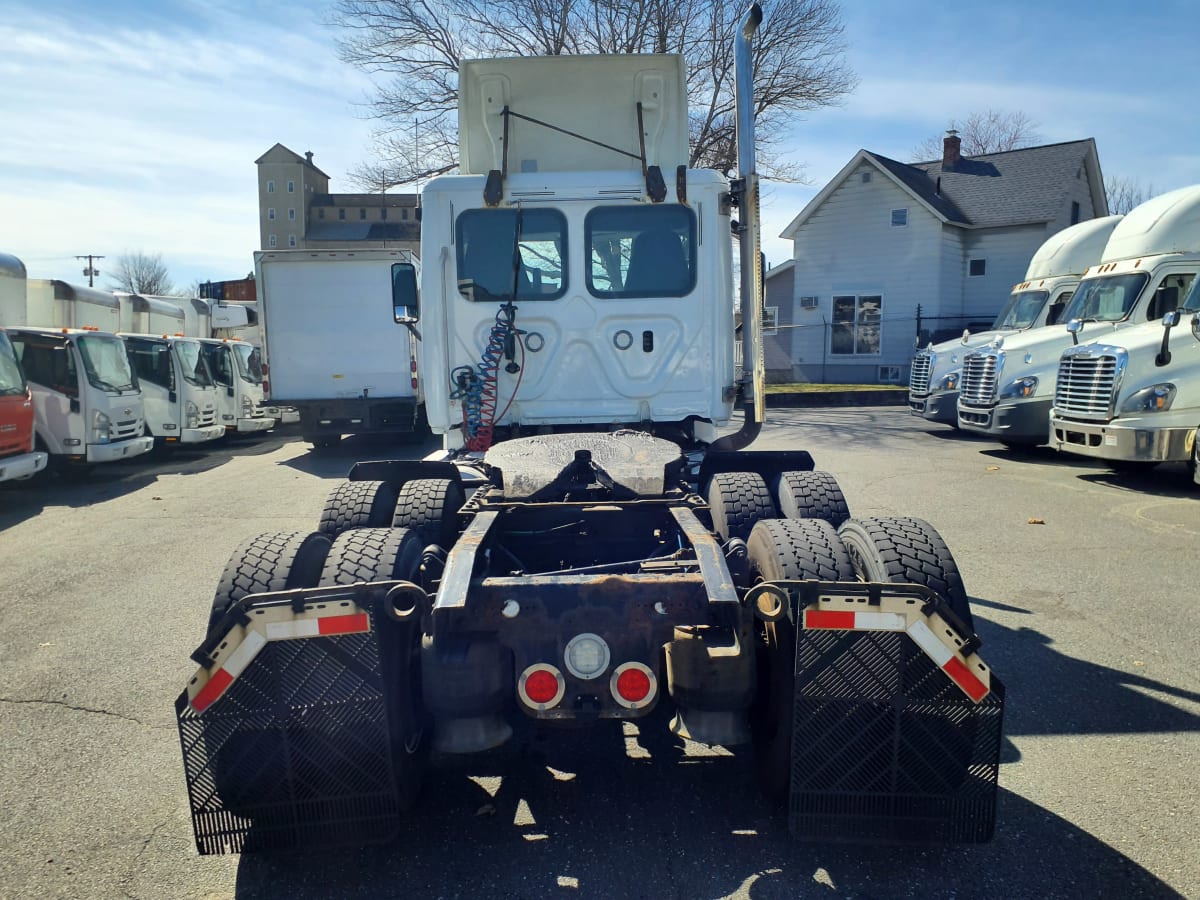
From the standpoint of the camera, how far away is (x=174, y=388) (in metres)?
15.0

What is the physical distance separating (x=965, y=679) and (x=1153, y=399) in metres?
8.91

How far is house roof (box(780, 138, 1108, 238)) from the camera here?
2648 cm

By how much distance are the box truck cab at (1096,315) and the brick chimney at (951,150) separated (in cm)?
1846

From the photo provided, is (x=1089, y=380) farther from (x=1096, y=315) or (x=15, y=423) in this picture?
(x=15, y=423)

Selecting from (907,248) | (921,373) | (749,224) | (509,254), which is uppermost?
(907,248)

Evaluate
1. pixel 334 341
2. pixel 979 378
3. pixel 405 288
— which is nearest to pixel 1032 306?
pixel 979 378

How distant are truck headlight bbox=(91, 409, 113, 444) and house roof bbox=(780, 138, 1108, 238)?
2231 cm

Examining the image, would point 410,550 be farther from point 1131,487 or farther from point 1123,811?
point 1131,487

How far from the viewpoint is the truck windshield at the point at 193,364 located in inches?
612

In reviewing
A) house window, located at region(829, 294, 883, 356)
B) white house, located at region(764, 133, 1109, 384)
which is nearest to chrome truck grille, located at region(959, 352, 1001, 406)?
white house, located at region(764, 133, 1109, 384)

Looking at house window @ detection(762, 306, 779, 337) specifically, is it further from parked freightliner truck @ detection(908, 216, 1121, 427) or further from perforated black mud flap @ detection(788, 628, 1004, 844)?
parked freightliner truck @ detection(908, 216, 1121, 427)

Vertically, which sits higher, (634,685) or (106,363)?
(106,363)

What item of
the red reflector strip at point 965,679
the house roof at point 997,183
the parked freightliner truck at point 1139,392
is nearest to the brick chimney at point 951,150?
the house roof at point 997,183

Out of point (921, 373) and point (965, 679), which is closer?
point (965, 679)
